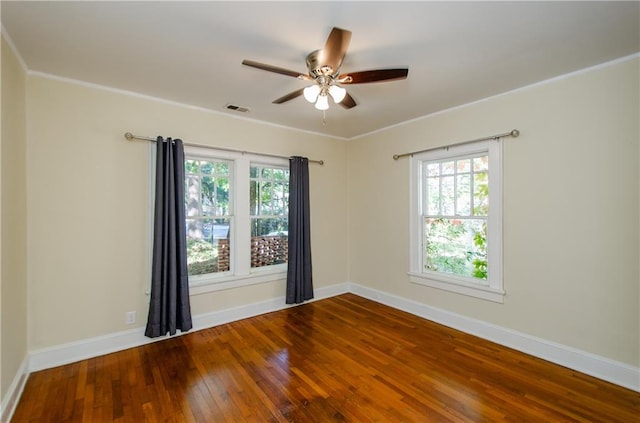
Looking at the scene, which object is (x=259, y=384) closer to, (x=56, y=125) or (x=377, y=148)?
(x=56, y=125)

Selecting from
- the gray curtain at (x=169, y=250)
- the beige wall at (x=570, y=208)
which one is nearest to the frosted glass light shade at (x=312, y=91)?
the gray curtain at (x=169, y=250)

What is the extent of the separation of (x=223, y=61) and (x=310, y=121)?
1714 millimetres

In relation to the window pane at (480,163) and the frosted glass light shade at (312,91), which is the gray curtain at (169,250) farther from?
the window pane at (480,163)

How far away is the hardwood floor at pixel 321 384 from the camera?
2.01 metres

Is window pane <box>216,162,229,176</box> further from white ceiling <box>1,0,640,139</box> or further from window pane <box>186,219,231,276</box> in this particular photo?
white ceiling <box>1,0,640,139</box>

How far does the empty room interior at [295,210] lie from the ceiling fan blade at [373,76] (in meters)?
0.02

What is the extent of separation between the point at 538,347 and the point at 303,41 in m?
3.40

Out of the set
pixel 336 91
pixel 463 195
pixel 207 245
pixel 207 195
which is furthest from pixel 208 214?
pixel 463 195

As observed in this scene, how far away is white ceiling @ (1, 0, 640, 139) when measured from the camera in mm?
1744

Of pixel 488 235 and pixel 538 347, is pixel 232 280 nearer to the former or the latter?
pixel 488 235

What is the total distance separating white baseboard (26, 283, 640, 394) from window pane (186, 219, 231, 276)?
0.56 metres

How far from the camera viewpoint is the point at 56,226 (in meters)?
2.64

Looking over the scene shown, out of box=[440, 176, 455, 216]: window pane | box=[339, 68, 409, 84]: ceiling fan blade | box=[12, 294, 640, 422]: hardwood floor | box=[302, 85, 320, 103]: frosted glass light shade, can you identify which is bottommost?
box=[12, 294, 640, 422]: hardwood floor

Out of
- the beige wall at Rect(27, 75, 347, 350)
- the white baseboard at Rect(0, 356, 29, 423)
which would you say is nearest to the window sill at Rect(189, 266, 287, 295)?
the beige wall at Rect(27, 75, 347, 350)
